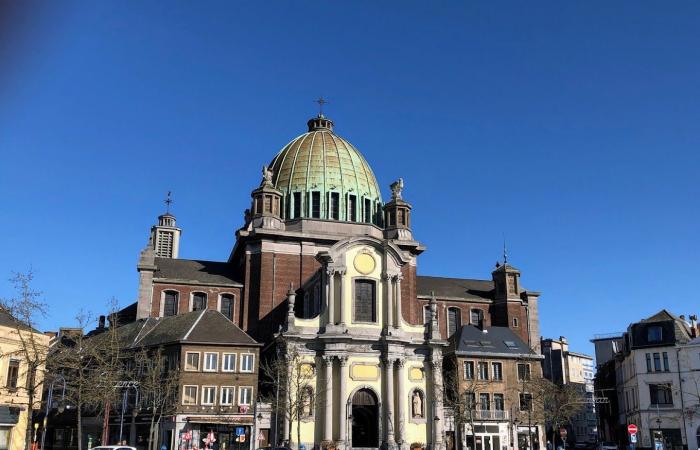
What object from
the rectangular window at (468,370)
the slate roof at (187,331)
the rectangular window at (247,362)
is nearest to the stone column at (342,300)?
the slate roof at (187,331)

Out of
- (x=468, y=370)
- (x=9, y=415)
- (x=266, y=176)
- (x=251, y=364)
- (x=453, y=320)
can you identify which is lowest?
(x=9, y=415)

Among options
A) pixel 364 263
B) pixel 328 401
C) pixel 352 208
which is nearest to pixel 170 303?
pixel 364 263

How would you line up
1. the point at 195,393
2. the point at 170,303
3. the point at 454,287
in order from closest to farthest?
the point at 195,393
the point at 170,303
the point at 454,287

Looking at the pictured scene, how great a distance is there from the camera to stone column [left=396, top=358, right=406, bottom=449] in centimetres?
6000

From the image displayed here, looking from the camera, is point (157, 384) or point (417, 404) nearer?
point (157, 384)

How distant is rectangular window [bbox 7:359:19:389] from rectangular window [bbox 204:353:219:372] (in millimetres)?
15161

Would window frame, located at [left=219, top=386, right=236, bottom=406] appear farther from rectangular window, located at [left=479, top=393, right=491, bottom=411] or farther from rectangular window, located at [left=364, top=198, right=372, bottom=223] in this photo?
rectangular window, located at [left=364, top=198, right=372, bottom=223]

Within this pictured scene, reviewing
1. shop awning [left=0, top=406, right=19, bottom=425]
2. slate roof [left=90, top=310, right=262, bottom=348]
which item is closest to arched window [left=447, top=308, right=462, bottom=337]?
slate roof [left=90, top=310, right=262, bottom=348]

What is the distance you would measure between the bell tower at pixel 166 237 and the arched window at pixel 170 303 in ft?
182

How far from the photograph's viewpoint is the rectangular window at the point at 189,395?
186 feet

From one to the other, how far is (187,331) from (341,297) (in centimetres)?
1340

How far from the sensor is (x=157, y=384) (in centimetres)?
5434

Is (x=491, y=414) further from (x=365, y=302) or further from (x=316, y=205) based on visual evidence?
(x=316, y=205)

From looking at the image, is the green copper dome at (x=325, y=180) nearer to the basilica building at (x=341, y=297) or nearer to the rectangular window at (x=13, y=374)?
the basilica building at (x=341, y=297)
